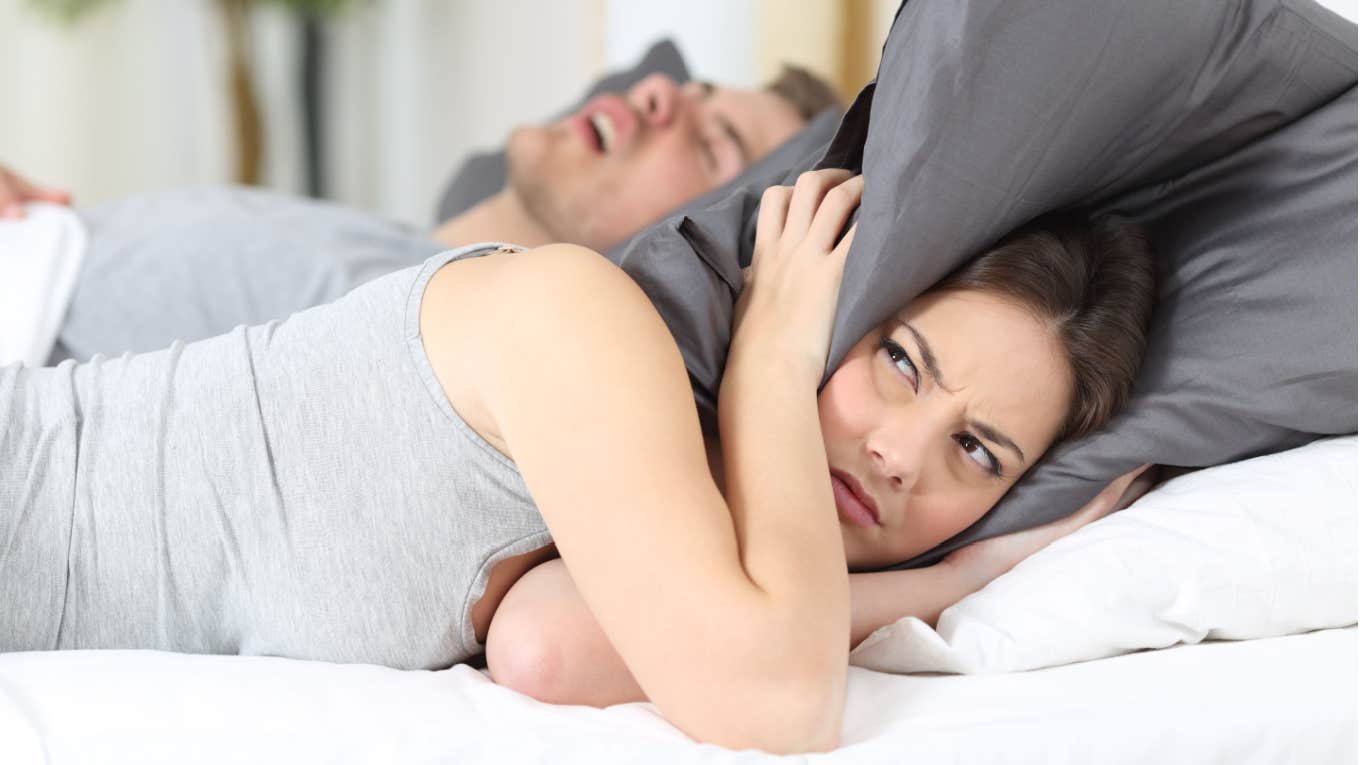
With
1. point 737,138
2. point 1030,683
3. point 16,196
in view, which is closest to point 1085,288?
point 1030,683

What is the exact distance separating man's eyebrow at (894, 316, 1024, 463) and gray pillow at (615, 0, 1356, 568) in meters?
0.04

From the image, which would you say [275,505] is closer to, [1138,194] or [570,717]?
[570,717]

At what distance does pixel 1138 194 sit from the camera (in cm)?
122

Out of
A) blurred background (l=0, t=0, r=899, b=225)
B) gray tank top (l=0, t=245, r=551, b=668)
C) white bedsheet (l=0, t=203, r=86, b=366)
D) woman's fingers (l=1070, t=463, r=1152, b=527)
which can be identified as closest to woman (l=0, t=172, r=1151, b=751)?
gray tank top (l=0, t=245, r=551, b=668)

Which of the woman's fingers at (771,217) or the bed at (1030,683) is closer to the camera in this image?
the bed at (1030,683)

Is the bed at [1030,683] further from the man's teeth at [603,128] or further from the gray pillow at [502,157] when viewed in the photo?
the gray pillow at [502,157]

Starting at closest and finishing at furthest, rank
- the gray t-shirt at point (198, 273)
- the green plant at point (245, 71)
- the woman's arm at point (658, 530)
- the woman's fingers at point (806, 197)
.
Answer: the woman's arm at point (658, 530), the woman's fingers at point (806, 197), the gray t-shirt at point (198, 273), the green plant at point (245, 71)

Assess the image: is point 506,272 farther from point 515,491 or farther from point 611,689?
point 611,689

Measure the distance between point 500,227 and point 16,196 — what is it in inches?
29.9

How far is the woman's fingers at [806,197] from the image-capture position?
1.09 m

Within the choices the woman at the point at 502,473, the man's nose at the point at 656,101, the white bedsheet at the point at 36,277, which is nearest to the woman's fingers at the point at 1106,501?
the woman at the point at 502,473

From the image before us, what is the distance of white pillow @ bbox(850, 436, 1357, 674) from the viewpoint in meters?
1.03

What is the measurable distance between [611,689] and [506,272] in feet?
1.13

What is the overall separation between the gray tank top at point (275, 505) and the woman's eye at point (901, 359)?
0.32m
